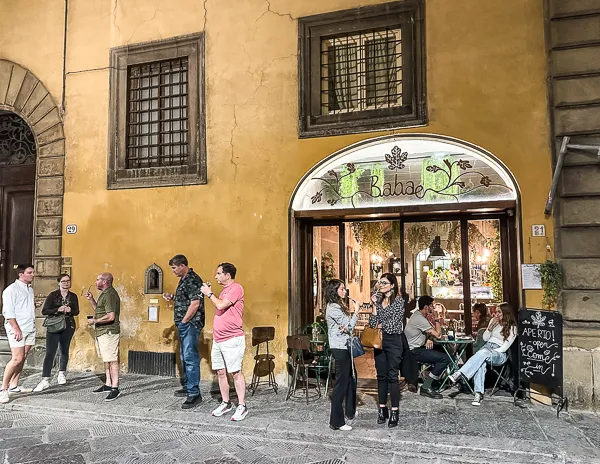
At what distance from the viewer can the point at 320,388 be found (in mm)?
7234

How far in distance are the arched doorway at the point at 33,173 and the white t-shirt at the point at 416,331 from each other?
6307 millimetres

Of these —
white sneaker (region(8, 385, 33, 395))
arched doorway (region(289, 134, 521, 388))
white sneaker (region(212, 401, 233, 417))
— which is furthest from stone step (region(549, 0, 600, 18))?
white sneaker (region(8, 385, 33, 395))

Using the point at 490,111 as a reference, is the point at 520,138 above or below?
below

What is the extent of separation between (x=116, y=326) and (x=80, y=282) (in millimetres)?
2514

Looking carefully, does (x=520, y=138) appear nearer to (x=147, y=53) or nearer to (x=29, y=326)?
(x=147, y=53)

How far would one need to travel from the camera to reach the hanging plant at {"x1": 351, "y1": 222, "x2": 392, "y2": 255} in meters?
8.18

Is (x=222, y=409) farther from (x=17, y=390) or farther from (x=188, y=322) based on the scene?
(x=17, y=390)

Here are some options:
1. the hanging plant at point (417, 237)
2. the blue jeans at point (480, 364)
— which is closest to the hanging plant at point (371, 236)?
the hanging plant at point (417, 237)

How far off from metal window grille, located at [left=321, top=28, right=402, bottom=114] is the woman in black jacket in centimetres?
497

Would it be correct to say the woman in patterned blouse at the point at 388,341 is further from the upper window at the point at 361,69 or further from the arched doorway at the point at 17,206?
the arched doorway at the point at 17,206

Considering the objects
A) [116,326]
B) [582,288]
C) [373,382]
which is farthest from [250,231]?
[582,288]

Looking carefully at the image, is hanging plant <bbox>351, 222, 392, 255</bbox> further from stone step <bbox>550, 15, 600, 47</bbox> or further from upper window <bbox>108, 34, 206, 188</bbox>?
stone step <bbox>550, 15, 600, 47</bbox>

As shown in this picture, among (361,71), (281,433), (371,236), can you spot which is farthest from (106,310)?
(361,71)

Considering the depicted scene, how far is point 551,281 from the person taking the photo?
649 cm
